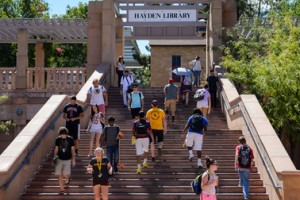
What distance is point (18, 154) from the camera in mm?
14547

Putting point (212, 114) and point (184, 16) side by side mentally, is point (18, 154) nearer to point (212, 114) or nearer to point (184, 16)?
point (212, 114)

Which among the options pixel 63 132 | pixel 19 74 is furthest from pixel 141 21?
pixel 63 132

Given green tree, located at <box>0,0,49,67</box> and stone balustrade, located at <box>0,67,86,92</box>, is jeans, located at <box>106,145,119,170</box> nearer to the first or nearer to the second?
stone balustrade, located at <box>0,67,86,92</box>

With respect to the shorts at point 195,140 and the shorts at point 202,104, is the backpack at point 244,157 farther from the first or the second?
the shorts at point 202,104

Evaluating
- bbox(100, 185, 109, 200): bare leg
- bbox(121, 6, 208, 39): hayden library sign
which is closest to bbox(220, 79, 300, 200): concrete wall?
bbox(100, 185, 109, 200): bare leg

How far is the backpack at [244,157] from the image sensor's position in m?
14.3

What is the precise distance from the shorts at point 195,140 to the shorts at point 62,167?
Answer: 311 centimetres

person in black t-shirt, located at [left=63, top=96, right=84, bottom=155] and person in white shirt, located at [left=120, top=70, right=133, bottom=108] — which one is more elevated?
person in white shirt, located at [left=120, top=70, right=133, bottom=108]

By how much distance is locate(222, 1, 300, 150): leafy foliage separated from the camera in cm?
1881

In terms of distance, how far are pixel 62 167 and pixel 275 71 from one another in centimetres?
740

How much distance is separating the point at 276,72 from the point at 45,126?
6611mm

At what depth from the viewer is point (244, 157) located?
565 inches

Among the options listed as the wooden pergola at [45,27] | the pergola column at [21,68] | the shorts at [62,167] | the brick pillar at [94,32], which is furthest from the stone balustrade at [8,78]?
the shorts at [62,167]

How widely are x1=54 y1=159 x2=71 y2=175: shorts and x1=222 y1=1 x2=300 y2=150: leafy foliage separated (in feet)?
22.8
